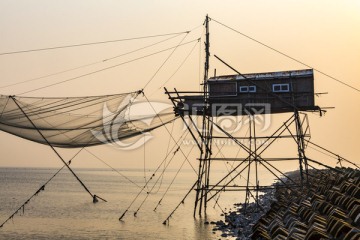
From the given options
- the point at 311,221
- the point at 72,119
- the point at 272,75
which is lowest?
the point at 311,221

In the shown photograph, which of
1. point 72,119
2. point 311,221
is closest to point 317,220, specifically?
point 311,221

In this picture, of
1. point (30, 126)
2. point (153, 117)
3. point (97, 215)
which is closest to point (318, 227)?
point (153, 117)

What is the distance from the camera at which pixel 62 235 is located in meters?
29.4

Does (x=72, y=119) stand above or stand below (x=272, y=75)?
below

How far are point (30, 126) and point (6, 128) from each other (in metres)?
1.02

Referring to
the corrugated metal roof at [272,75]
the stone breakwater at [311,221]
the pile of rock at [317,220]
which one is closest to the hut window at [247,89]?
the corrugated metal roof at [272,75]

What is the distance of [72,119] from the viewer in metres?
22.1

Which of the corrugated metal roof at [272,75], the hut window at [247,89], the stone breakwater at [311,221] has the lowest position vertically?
the stone breakwater at [311,221]

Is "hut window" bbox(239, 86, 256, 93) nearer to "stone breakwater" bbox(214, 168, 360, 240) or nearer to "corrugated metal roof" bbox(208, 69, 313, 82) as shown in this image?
"corrugated metal roof" bbox(208, 69, 313, 82)

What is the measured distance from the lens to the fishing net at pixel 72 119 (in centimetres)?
2128

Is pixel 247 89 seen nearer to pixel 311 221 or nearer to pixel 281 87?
pixel 281 87

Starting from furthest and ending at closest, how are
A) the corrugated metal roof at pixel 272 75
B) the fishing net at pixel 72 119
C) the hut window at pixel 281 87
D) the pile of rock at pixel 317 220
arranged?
the hut window at pixel 281 87 → the corrugated metal roof at pixel 272 75 → the fishing net at pixel 72 119 → the pile of rock at pixel 317 220

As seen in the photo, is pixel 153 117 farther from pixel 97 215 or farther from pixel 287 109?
pixel 97 215

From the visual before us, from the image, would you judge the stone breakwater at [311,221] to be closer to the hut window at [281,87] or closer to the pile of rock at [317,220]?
the pile of rock at [317,220]
